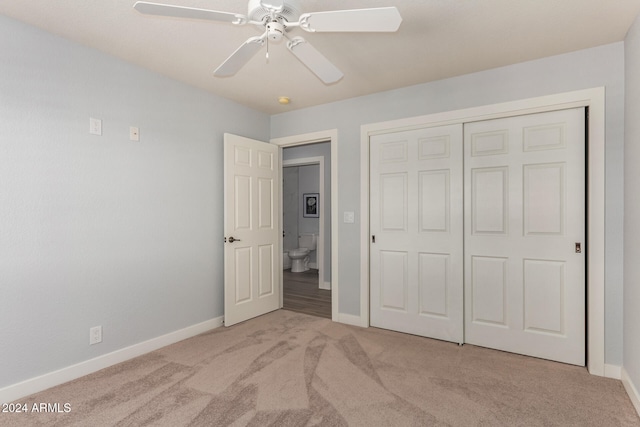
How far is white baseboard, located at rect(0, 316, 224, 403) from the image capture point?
2119mm

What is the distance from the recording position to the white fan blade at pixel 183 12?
4.69 feet

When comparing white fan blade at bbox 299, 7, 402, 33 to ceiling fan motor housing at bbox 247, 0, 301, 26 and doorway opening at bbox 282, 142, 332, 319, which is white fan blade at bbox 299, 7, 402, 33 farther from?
doorway opening at bbox 282, 142, 332, 319

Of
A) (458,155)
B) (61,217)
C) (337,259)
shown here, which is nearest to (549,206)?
(458,155)

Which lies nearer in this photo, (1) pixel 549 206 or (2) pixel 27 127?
(2) pixel 27 127

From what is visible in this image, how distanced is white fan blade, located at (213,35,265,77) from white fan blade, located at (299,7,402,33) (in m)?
0.27

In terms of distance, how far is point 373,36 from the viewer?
2.28 meters

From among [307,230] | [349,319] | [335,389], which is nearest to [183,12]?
[335,389]

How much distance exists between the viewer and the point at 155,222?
2920mm

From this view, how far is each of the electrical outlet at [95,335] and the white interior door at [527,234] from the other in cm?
303

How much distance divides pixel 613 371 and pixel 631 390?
29cm

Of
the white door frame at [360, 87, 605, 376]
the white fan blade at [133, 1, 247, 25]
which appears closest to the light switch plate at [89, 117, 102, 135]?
the white fan blade at [133, 1, 247, 25]

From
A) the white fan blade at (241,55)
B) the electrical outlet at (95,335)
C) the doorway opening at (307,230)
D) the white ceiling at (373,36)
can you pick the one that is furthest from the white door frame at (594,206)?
the electrical outlet at (95,335)

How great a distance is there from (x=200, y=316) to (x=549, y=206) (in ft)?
10.8

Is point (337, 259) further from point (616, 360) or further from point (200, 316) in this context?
point (616, 360)
